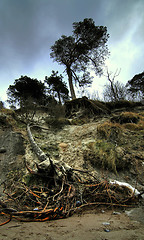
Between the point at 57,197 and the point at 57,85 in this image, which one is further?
the point at 57,85

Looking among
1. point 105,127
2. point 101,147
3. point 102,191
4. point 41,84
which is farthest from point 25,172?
point 41,84

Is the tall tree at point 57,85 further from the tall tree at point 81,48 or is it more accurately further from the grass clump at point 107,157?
the grass clump at point 107,157

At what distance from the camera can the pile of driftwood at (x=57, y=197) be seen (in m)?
1.35

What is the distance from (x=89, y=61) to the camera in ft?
46.5

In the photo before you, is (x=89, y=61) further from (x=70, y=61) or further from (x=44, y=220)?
(x=44, y=220)

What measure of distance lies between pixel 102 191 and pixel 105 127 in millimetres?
A: 2948

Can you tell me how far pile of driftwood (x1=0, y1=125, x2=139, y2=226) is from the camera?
135 centimetres

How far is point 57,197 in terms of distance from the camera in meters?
1.71

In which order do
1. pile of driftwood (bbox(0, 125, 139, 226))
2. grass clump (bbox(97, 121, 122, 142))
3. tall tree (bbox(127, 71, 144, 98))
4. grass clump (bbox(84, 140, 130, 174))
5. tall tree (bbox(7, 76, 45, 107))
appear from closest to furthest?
pile of driftwood (bbox(0, 125, 139, 226)), grass clump (bbox(84, 140, 130, 174)), grass clump (bbox(97, 121, 122, 142)), tall tree (bbox(7, 76, 45, 107)), tall tree (bbox(127, 71, 144, 98))

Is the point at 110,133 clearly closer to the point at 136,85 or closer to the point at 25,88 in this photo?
the point at 25,88

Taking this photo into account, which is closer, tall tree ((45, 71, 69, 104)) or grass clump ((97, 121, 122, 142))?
grass clump ((97, 121, 122, 142))

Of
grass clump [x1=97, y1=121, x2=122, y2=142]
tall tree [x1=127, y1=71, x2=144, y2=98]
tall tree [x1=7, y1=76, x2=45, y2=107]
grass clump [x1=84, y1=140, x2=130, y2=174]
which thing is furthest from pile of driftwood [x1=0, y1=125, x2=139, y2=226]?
tall tree [x1=127, y1=71, x2=144, y2=98]

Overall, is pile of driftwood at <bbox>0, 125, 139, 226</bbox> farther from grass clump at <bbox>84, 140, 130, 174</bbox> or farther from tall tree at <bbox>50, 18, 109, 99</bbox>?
tall tree at <bbox>50, 18, 109, 99</bbox>

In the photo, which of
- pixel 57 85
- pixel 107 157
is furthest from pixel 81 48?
pixel 107 157
